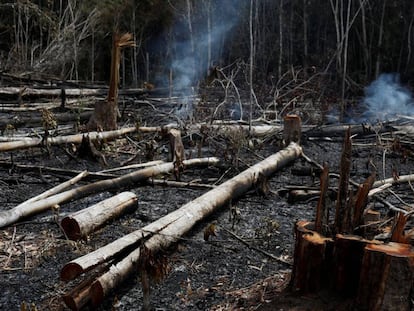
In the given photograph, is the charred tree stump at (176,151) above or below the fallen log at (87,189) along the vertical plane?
above

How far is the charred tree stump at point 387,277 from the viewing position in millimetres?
2264

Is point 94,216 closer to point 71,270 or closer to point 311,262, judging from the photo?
point 71,270

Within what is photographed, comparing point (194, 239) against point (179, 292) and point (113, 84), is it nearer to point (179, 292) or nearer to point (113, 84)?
point (179, 292)

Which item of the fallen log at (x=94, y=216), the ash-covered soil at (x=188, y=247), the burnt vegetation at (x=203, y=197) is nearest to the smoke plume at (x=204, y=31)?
the burnt vegetation at (x=203, y=197)

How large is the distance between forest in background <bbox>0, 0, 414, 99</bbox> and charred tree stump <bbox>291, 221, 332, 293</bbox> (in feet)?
39.8

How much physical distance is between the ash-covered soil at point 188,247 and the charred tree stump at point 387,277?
201 millimetres

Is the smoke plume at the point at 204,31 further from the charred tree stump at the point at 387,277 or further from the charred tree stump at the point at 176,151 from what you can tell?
the charred tree stump at the point at 387,277

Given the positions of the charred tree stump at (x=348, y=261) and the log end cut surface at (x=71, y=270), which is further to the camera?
the log end cut surface at (x=71, y=270)

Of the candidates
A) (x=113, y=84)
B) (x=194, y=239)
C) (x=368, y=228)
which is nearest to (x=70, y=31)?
(x=113, y=84)

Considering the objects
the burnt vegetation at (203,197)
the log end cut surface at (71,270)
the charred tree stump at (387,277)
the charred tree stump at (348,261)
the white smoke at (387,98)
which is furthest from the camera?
the white smoke at (387,98)

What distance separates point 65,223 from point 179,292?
52.2 inches

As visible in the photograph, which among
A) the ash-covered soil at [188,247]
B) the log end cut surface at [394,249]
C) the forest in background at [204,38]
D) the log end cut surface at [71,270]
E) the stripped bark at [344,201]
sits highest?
the forest in background at [204,38]

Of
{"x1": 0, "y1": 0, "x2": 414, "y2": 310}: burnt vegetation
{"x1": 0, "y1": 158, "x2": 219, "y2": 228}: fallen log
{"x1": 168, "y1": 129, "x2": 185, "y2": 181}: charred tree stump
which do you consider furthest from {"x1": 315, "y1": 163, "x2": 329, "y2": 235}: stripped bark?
{"x1": 168, "y1": 129, "x2": 185, "y2": 181}: charred tree stump

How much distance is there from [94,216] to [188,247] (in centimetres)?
89
